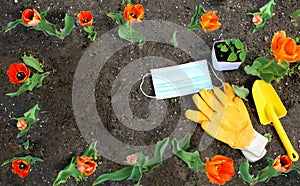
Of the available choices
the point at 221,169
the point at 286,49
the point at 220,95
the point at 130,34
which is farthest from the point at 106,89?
the point at 286,49

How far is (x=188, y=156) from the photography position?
4.76ft

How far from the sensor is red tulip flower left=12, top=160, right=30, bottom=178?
1401 millimetres

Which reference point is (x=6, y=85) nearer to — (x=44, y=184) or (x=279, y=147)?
(x=44, y=184)

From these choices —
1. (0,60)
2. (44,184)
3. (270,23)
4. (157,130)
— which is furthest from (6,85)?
(270,23)

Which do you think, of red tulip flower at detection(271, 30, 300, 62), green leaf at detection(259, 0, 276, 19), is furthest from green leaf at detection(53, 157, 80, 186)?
→ green leaf at detection(259, 0, 276, 19)

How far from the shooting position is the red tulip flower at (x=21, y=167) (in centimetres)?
140

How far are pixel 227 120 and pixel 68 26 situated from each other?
2.38 feet

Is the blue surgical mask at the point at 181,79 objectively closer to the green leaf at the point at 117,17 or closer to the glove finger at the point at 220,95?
the glove finger at the point at 220,95

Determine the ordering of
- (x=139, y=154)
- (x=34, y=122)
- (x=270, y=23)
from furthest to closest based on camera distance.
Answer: (x=270, y=23) < (x=34, y=122) < (x=139, y=154)

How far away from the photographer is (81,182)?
1563 mm

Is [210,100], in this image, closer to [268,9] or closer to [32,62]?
[268,9]

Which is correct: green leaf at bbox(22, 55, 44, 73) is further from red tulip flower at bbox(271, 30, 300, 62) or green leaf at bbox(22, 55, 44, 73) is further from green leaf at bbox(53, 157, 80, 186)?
red tulip flower at bbox(271, 30, 300, 62)

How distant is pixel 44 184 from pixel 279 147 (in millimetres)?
954

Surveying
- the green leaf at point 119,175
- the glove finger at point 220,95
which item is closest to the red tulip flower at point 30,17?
the green leaf at point 119,175
